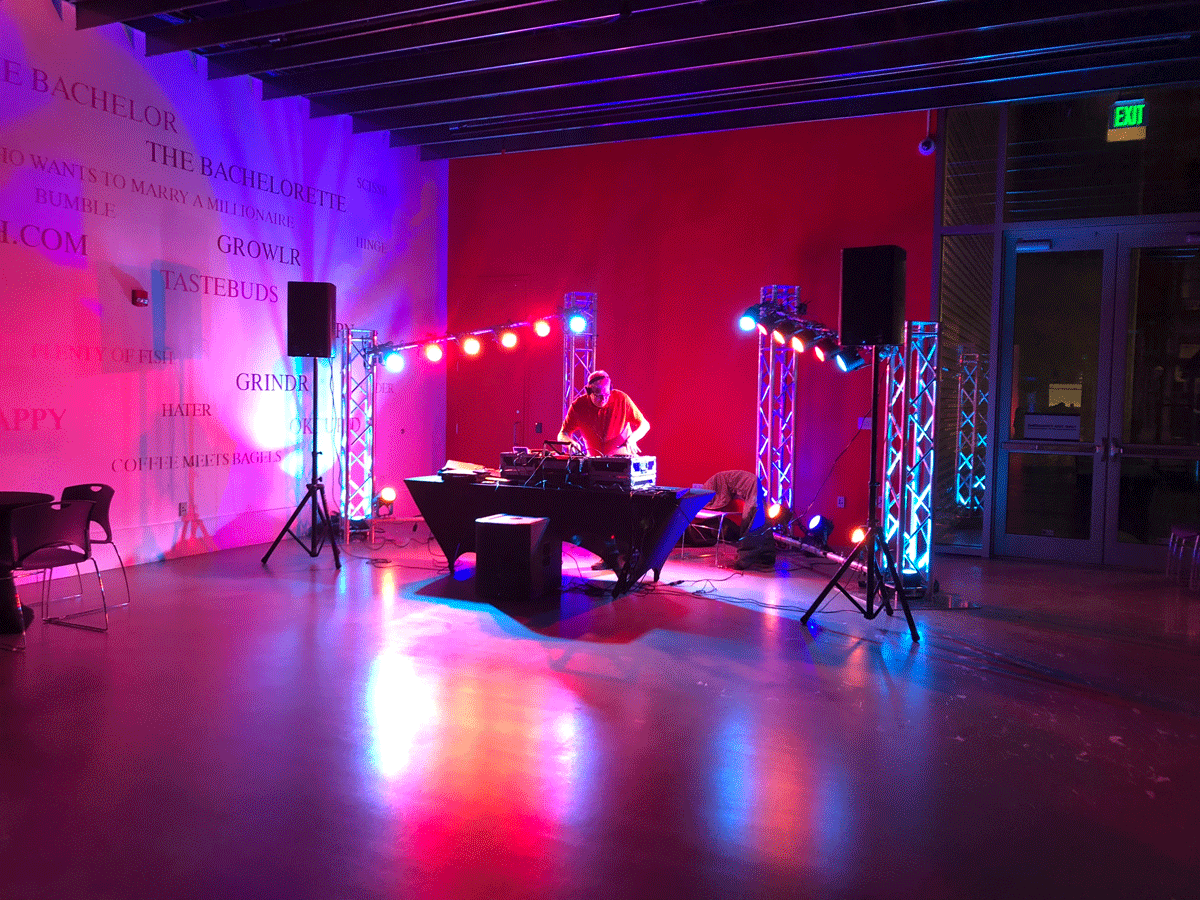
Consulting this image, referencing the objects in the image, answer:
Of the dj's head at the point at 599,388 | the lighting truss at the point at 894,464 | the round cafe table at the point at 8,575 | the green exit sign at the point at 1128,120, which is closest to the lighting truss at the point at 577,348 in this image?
the dj's head at the point at 599,388

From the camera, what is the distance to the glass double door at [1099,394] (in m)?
7.44

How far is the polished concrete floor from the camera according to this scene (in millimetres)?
2492

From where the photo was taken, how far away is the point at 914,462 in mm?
6145

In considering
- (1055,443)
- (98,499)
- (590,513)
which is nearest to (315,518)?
(98,499)

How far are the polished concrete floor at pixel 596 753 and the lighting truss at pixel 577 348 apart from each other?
3556 millimetres

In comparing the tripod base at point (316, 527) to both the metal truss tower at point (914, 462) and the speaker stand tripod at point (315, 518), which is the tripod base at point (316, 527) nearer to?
the speaker stand tripod at point (315, 518)

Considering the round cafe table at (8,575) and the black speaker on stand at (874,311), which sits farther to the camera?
the black speaker on stand at (874,311)

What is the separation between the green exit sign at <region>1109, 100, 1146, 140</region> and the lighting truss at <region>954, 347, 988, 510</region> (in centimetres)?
231

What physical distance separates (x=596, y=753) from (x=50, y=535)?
11.9 ft

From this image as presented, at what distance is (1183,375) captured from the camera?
293 inches

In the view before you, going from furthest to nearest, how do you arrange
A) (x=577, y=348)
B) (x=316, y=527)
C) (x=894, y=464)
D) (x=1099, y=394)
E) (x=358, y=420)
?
1. (x=358, y=420)
2. (x=577, y=348)
3. (x=316, y=527)
4. (x=1099, y=394)
5. (x=894, y=464)

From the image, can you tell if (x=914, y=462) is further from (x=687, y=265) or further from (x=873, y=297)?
(x=687, y=265)

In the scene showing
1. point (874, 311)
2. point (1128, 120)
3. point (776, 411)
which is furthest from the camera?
point (776, 411)

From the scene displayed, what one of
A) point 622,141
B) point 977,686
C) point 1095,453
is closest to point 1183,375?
point 1095,453
